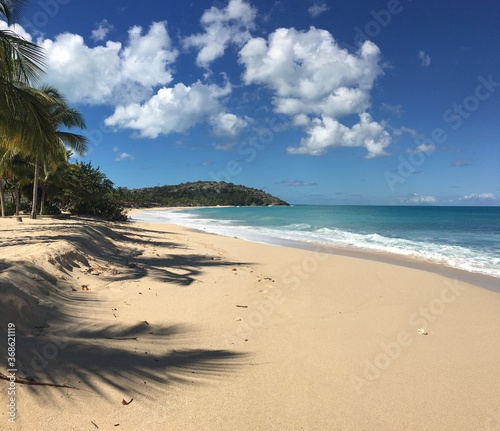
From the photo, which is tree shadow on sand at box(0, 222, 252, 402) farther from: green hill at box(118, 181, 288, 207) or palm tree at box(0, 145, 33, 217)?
green hill at box(118, 181, 288, 207)

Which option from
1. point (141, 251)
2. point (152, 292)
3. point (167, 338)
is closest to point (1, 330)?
point (167, 338)

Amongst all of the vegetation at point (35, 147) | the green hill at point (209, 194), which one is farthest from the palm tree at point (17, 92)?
the green hill at point (209, 194)

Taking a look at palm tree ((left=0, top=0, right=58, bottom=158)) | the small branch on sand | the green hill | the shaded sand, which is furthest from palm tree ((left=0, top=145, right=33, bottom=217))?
the green hill

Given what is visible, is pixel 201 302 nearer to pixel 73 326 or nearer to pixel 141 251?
pixel 73 326

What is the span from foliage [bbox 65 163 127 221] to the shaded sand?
66.8ft

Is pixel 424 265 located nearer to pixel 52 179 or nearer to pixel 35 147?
pixel 35 147

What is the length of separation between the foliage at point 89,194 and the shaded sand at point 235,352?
2036 centimetres

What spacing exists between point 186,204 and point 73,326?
126 m

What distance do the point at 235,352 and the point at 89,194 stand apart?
1025 inches

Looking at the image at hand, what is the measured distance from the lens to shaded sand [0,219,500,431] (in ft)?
8.89

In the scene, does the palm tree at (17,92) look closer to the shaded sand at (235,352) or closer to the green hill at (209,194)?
the shaded sand at (235,352)

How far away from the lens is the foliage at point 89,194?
2617 cm

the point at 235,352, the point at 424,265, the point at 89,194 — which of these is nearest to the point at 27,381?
the point at 235,352

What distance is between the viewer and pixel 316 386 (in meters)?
3.28
